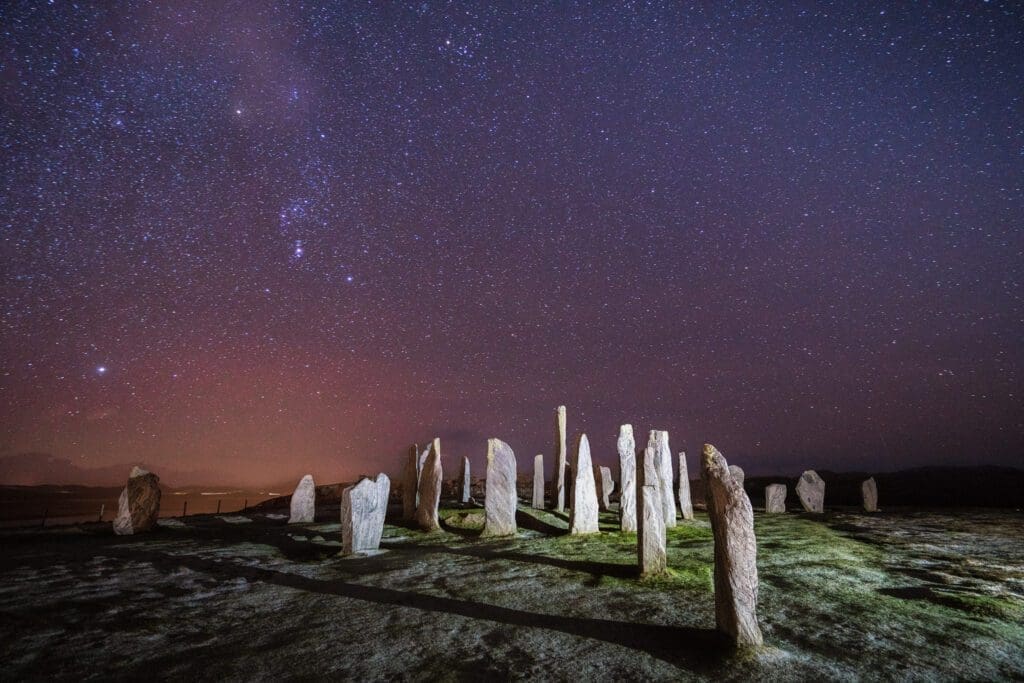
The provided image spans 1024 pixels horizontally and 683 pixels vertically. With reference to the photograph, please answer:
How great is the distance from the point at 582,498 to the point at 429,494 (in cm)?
433

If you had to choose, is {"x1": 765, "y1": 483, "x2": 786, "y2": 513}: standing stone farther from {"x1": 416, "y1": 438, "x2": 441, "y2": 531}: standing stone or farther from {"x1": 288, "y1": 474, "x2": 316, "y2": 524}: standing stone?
{"x1": 288, "y1": 474, "x2": 316, "y2": 524}: standing stone

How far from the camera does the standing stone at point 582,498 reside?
1073 cm

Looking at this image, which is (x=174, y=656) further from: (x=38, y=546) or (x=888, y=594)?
(x=38, y=546)

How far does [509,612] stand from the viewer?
5539 mm

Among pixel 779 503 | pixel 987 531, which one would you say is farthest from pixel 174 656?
pixel 779 503

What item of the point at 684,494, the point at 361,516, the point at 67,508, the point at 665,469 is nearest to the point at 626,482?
the point at 665,469

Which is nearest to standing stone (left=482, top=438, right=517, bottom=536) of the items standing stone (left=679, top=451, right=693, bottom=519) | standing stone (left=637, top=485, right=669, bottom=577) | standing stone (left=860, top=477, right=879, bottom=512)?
standing stone (left=637, top=485, right=669, bottom=577)

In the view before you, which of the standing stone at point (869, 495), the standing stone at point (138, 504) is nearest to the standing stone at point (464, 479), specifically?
the standing stone at point (138, 504)

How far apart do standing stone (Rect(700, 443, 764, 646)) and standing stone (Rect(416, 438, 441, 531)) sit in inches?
356

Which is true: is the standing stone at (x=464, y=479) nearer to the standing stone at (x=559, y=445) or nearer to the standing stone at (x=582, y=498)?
the standing stone at (x=559, y=445)

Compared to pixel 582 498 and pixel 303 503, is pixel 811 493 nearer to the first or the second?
pixel 582 498

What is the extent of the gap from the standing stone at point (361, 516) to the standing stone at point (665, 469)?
6.62 meters

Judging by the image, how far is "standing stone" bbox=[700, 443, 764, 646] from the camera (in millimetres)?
4359

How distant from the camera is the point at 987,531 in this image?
10.8 metres
